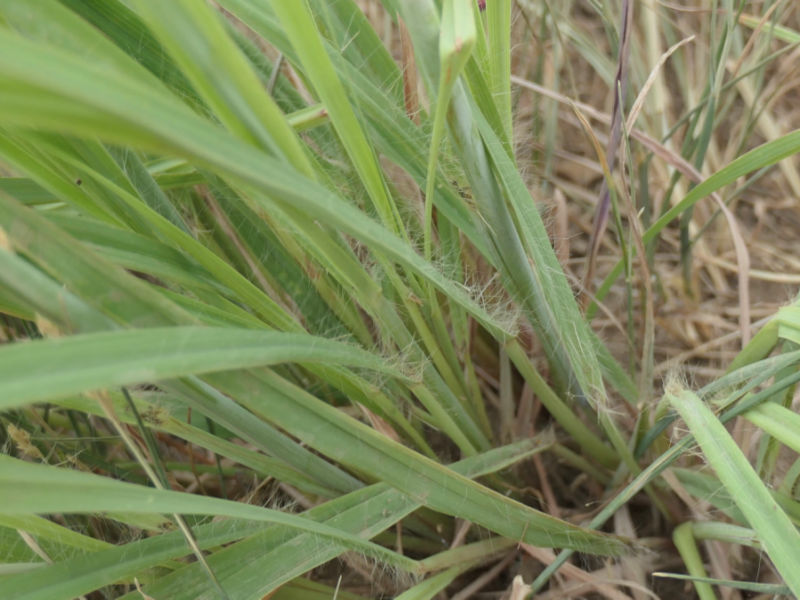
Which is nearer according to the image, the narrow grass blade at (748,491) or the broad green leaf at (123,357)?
the broad green leaf at (123,357)

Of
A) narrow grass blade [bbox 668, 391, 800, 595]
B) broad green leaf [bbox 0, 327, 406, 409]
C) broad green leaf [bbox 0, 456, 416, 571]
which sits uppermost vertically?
broad green leaf [bbox 0, 327, 406, 409]

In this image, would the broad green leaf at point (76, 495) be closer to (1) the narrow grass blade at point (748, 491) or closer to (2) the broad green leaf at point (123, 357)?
(2) the broad green leaf at point (123, 357)

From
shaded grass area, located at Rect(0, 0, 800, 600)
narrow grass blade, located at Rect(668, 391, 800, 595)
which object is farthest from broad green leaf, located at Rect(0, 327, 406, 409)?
narrow grass blade, located at Rect(668, 391, 800, 595)

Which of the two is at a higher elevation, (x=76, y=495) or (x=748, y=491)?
(x=76, y=495)

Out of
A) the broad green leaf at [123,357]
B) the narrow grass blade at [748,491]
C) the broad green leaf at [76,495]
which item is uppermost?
the broad green leaf at [123,357]

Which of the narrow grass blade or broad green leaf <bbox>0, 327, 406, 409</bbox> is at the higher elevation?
broad green leaf <bbox>0, 327, 406, 409</bbox>

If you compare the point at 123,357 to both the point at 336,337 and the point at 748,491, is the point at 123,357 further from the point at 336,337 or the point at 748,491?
the point at 748,491

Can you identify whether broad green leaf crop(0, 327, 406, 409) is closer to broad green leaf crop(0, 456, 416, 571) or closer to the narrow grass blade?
broad green leaf crop(0, 456, 416, 571)

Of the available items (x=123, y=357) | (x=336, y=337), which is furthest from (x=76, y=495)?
(x=336, y=337)

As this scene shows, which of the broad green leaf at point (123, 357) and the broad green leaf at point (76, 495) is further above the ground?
the broad green leaf at point (123, 357)

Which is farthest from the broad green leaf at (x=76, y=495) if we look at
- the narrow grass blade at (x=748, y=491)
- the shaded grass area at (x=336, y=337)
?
the narrow grass blade at (x=748, y=491)
